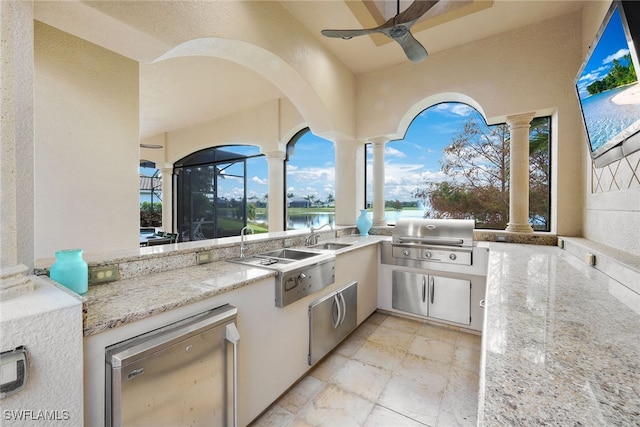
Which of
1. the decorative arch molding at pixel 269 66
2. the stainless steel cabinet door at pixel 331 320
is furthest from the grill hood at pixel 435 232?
the decorative arch molding at pixel 269 66

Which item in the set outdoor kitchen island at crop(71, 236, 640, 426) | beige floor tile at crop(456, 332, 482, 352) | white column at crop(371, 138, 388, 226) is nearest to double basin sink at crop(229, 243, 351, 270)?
outdoor kitchen island at crop(71, 236, 640, 426)

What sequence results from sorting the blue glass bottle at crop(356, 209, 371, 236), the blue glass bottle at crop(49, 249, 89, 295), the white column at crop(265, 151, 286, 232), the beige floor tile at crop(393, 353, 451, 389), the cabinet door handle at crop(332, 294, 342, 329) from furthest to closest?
the white column at crop(265, 151, 286, 232), the blue glass bottle at crop(356, 209, 371, 236), the cabinet door handle at crop(332, 294, 342, 329), the beige floor tile at crop(393, 353, 451, 389), the blue glass bottle at crop(49, 249, 89, 295)

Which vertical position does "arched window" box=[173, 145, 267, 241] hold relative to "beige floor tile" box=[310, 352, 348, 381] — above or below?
above

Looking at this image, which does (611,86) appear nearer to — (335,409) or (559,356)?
(559,356)

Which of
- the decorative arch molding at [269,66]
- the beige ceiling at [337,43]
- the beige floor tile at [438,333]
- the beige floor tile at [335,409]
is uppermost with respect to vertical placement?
the beige ceiling at [337,43]

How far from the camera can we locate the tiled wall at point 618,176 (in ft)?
4.99

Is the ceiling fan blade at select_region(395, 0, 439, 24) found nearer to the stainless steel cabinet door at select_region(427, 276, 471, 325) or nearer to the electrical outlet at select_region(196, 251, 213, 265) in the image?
the electrical outlet at select_region(196, 251, 213, 265)

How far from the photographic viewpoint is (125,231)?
2.57m

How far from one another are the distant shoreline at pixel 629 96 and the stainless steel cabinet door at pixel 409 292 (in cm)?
197

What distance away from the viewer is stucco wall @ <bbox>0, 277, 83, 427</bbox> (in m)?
0.75

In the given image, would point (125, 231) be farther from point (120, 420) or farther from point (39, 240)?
point (120, 420)

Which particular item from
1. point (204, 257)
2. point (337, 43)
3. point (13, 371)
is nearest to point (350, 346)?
point (204, 257)

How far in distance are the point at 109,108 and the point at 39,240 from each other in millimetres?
1224

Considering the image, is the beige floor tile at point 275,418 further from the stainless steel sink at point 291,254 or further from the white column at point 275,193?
the white column at point 275,193
